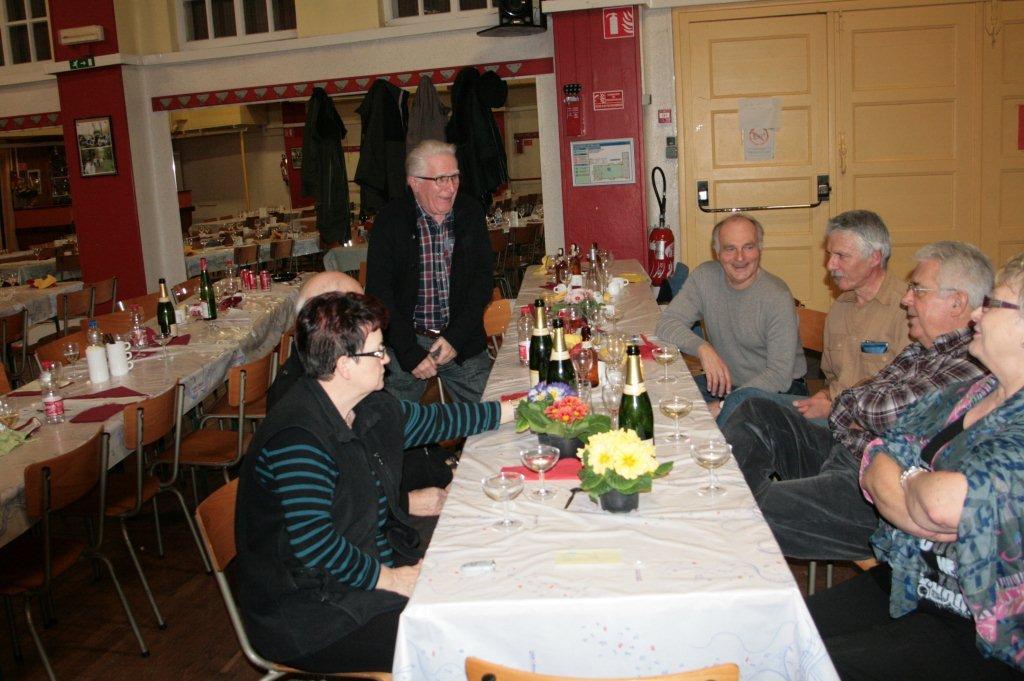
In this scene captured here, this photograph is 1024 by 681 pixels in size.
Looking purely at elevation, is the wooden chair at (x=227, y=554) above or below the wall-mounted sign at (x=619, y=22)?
below

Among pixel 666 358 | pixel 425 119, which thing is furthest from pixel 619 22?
pixel 666 358

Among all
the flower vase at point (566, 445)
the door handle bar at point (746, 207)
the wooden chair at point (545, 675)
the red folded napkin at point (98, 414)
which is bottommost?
the wooden chair at point (545, 675)

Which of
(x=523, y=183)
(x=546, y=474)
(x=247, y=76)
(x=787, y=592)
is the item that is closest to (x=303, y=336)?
(x=546, y=474)

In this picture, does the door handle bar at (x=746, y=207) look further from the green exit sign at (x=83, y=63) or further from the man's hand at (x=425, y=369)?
the green exit sign at (x=83, y=63)

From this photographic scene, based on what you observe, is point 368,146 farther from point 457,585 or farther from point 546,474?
point 457,585

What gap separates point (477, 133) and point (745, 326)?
4.13 meters

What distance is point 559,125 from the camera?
7789 mm

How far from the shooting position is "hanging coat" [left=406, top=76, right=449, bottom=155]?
7617mm

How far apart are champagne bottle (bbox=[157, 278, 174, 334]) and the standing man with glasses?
1752mm

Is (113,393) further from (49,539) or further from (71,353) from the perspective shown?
(49,539)

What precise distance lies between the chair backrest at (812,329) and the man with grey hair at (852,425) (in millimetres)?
1023

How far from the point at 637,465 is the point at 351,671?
91 centimetres

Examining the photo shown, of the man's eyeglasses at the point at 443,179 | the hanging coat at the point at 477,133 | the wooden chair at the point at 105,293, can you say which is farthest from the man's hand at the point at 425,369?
the wooden chair at the point at 105,293

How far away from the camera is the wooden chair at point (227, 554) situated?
2.31 metres
